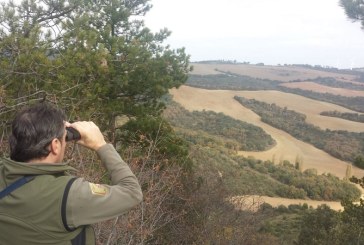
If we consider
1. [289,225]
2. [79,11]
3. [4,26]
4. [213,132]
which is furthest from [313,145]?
[4,26]

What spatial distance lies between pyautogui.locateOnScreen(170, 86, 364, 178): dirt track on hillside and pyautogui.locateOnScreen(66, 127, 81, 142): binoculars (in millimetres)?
34056

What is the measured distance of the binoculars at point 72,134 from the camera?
1702 mm

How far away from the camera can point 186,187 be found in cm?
1198

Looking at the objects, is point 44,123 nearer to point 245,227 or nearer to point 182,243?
point 182,243

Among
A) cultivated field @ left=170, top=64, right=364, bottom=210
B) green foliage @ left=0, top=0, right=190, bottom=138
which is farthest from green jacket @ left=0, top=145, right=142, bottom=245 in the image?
cultivated field @ left=170, top=64, right=364, bottom=210

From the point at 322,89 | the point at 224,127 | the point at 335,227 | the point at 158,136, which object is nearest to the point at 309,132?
the point at 224,127

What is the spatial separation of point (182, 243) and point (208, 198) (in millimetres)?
2134

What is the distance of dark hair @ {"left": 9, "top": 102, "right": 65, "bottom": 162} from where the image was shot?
61.0 inches

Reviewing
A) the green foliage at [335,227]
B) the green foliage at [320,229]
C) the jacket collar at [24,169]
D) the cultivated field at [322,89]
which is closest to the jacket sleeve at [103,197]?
the jacket collar at [24,169]

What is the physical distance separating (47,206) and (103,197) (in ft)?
0.70

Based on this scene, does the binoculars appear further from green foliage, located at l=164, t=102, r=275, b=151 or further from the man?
green foliage, located at l=164, t=102, r=275, b=151

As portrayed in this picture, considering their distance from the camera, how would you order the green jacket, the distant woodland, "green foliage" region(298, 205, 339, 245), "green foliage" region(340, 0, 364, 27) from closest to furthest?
the green jacket < "green foliage" region(340, 0, 364, 27) < "green foliage" region(298, 205, 339, 245) < the distant woodland

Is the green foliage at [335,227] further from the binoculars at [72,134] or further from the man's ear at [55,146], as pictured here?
the man's ear at [55,146]

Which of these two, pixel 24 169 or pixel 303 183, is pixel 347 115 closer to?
pixel 303 183
